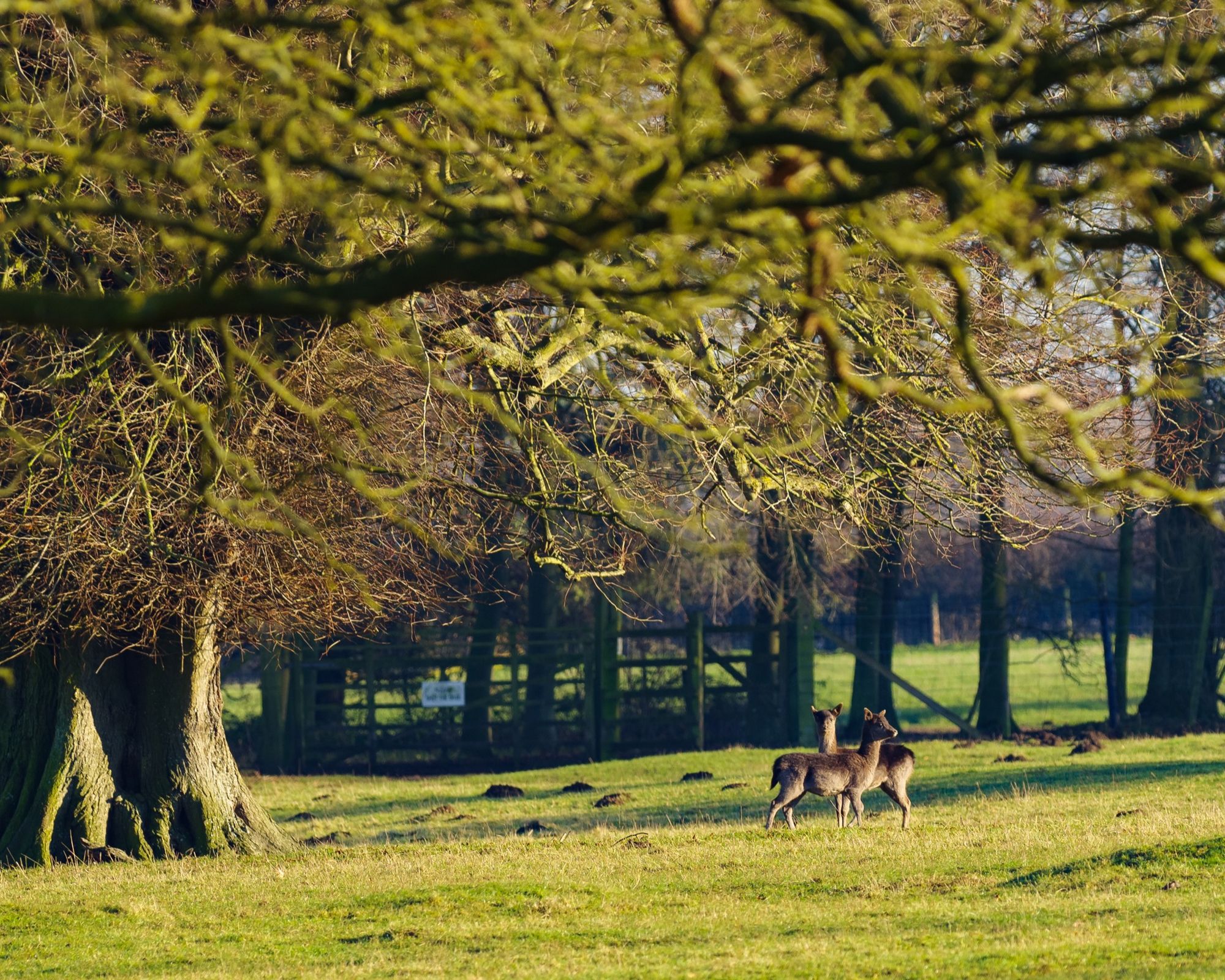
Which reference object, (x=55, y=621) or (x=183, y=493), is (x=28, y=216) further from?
(x=55, y=621)

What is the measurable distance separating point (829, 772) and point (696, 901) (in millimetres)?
2643

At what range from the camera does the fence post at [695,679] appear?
21.6 meters

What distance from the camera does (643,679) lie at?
22.4 m

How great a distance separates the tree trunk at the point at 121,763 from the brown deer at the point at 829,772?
441 cm

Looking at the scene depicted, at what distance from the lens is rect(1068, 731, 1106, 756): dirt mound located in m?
18.4

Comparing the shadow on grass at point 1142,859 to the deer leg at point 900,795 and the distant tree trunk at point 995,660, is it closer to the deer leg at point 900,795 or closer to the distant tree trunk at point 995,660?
the deer leg at point 900,795

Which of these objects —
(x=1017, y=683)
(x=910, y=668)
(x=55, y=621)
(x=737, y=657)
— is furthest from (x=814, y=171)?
(x=910, y=668)

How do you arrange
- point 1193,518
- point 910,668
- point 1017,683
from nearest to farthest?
point 1193,518 → point 1017,683 → point 910,668

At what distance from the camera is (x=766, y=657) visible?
2259 cm

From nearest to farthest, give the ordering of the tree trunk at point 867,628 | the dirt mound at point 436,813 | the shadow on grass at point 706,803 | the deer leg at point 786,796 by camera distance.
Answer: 1. the deer leg at point 786,796
2. the shadow on grass at point 706,803
3. the dirt mound at point 436,813
4. the tree trunk at point 867,628

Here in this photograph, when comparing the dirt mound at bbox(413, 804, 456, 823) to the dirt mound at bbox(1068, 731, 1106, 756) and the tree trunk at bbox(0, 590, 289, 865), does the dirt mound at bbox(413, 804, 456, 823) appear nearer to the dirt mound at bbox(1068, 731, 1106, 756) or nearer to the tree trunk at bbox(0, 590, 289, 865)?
the tree trunk at bbox(0, 590, 289, 865)

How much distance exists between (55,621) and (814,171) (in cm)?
811

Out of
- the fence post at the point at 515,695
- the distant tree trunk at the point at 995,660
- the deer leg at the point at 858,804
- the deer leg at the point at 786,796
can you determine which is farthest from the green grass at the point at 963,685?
the deer leg at the point at 786,796

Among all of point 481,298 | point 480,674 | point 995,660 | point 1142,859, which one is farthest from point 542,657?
point 1142,859
